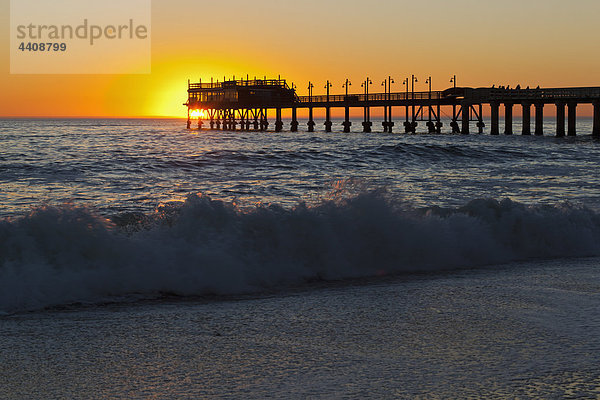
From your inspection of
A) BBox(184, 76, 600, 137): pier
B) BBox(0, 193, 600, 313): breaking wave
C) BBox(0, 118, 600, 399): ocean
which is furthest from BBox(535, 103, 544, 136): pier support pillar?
BBox(0, 193, 600, 313): breaking wave

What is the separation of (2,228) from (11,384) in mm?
3974

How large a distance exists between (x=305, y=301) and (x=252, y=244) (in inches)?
80.5

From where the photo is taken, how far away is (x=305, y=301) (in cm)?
705

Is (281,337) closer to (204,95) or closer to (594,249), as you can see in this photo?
(594,249)

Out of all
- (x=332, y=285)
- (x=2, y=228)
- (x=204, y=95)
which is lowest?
(x=332, y=285)

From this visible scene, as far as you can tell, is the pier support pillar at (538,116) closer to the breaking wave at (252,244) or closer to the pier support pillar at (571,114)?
the pier support pillar at (571,114)

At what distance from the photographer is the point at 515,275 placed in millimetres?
8375

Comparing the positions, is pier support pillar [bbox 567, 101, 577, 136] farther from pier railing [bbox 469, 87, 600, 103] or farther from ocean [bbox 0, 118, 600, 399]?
ocean [bbox 0, 118, 600, 399]

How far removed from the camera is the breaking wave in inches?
295

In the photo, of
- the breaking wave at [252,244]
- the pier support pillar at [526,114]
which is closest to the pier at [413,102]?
the pier support pillar at [526,114]

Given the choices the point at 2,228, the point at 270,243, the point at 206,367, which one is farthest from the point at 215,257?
the point at 206,367

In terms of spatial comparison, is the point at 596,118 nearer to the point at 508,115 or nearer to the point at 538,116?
the point at 538,116

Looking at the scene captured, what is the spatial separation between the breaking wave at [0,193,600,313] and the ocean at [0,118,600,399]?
1.0 inches

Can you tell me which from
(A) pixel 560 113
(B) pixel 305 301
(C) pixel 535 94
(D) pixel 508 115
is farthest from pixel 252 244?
(D) pixel 508 115
